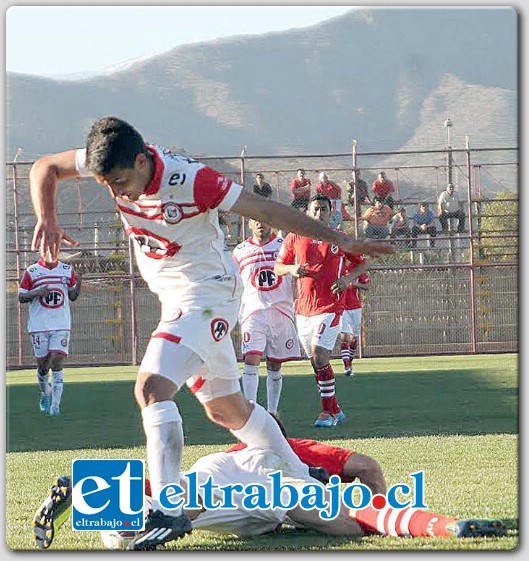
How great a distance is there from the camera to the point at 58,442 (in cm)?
1170

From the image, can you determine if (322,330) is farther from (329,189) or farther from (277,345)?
(329,189)

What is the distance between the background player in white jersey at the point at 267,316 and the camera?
42.1 feet

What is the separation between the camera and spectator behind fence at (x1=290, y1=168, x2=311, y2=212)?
23.6 metres

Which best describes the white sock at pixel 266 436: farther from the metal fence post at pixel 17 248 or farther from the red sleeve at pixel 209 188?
the metal fence post at pixel 17 248

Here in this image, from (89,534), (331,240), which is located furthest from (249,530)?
(331,240)

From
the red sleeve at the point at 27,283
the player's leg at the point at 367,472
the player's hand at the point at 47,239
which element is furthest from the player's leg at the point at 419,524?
the red sleeve at the point at 27,283

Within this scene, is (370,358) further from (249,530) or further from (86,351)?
(249,530)

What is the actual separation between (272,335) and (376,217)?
12.5m

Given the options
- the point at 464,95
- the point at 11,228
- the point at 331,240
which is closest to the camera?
the point at 331,240

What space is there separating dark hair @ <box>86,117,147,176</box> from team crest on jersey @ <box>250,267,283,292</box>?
23.0 feet

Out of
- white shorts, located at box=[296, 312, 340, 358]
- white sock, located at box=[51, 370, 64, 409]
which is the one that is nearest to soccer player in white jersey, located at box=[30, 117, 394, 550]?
white shorts, located at box=[296, 312, 340, 358]

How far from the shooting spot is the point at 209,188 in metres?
6.07

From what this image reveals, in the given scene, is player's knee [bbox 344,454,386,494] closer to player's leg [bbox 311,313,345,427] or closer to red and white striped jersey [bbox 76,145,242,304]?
red and white striped jersey [bbox 76,145,242,304]

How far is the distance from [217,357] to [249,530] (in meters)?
0.89
